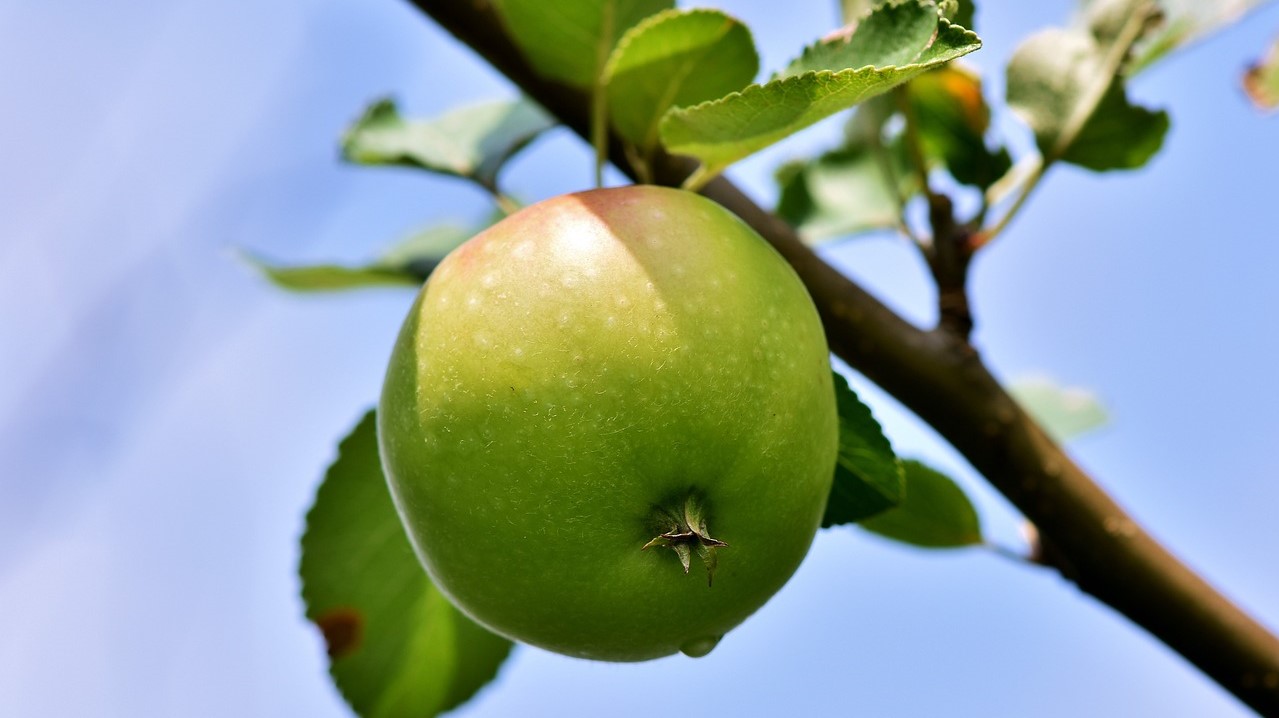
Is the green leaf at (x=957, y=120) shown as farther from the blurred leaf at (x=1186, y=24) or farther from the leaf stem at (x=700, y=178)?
the leaf stem at (x=700, y=178)

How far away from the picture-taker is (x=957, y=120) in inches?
42.4

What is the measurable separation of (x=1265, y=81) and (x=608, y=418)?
3.39ft

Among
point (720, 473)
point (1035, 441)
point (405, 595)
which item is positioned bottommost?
point (405, 595)

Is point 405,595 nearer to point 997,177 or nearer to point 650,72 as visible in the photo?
point 650,72

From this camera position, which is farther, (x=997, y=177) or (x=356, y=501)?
(x=997, y=177)

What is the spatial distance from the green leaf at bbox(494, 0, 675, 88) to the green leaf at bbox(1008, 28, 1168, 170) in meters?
0.35

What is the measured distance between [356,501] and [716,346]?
41cm

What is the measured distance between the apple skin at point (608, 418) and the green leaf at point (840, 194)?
61 cm

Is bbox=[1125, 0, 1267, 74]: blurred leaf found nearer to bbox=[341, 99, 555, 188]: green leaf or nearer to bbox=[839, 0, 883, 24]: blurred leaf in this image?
bbox=[839, 0, 883, 24]: blurred leaf

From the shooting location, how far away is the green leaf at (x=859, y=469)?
0.74 m

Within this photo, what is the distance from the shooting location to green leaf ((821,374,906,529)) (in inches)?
29.2

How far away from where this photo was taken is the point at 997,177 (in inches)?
41.4

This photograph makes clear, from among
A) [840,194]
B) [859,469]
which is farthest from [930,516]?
[840,194]

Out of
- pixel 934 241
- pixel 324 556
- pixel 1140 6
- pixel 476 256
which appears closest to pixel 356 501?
pixel 324 556
